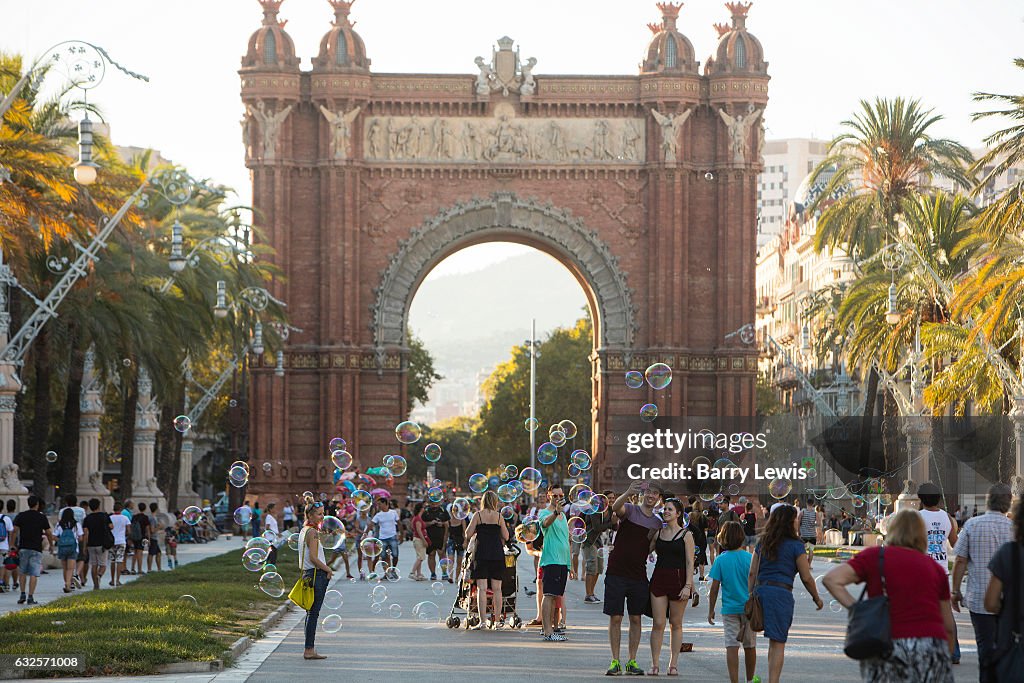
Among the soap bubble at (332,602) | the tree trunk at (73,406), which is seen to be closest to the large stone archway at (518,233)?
the tree trunk at (73,406)

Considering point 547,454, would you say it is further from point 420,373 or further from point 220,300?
point 420,373

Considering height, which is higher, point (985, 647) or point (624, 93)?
point (624, 93)

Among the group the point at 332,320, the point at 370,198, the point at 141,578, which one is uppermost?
the point at 370,198

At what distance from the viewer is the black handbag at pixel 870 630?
9.59 meters

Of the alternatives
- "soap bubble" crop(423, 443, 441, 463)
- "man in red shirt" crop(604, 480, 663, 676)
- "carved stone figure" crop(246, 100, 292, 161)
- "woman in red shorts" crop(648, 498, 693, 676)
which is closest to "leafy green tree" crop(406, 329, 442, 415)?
"carved stone figure" crop(246, 100, 292, 161)

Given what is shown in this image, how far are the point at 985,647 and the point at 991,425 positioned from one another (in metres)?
43.0

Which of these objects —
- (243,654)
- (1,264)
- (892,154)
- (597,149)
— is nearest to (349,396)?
(597,149)

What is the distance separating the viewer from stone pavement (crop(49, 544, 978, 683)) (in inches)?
640

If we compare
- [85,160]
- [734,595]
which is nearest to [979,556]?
[734,595]

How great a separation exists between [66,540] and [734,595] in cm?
1645

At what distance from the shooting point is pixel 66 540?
94.2 feet

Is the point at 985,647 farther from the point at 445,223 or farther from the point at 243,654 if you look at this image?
the point at 445,223

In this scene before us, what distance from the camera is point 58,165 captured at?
32.6 metres
